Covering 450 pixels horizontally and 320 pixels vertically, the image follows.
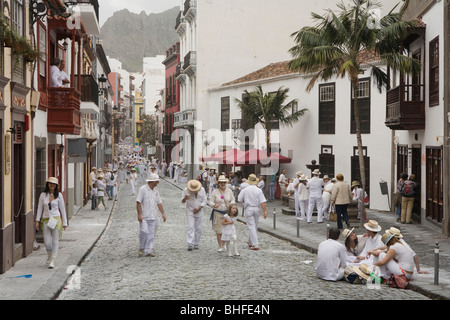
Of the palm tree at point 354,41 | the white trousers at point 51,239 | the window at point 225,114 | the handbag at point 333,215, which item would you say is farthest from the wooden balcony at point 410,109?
the window at point 225,114

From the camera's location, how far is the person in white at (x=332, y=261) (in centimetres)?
1034

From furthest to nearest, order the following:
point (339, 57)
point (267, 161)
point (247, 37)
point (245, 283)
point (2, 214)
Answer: point (247, 37) < point (267, 161) < point (339, 57) < point (2, 214) < point (245, 283)

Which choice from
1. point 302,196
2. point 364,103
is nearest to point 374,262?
point 302,196

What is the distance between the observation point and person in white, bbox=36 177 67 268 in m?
11.7

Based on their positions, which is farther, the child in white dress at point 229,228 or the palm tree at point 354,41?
the palm tree at point 354,41

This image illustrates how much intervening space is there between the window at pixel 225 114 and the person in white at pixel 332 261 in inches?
1135

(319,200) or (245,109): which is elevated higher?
(245,109)

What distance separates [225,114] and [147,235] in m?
27.3

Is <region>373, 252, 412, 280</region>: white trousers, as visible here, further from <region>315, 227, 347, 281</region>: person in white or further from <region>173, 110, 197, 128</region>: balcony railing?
<region>173, 110, 197, 128</region>: balcony railing

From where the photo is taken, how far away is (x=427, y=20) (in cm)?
1861

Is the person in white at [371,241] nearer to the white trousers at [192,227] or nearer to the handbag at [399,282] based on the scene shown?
the handbag at [399,282]

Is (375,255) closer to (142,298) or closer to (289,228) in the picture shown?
(142,298)
